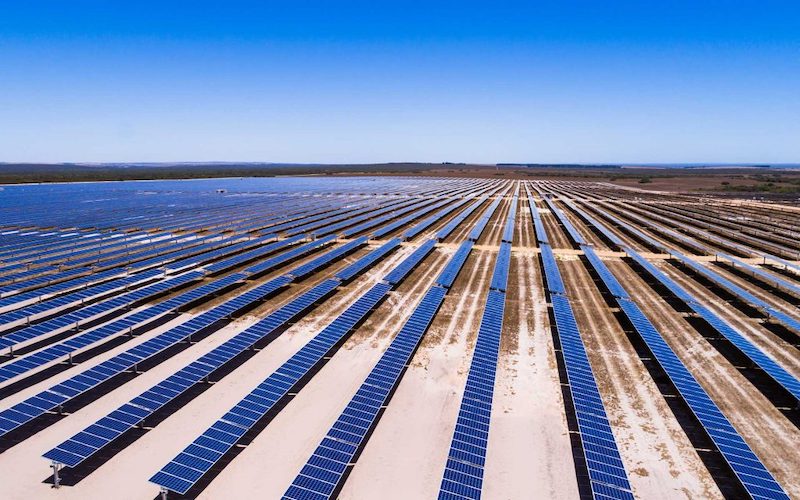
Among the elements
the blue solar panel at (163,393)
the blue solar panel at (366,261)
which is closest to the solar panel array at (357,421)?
the blue solar panel at (163,393)

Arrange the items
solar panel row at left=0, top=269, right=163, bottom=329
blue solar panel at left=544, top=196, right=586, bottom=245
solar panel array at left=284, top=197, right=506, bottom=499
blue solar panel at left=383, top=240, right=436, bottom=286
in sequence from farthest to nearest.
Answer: blue solar panel at left=544, top=196, right=586, bottom=245 → blue solar panel at left=383, top=240, right=436, bottom=286 → solar panel row at left=0, top=269, right=163, bottom=329 → solar panel array at left=284, top=197, right=506, bottom=499

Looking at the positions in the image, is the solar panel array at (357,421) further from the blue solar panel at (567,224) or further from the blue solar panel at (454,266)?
the blue solar panel at (567,224)

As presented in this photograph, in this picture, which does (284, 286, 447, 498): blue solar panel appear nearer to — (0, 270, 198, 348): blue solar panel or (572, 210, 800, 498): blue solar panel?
(572, 210, 800, 498): blue solar panel

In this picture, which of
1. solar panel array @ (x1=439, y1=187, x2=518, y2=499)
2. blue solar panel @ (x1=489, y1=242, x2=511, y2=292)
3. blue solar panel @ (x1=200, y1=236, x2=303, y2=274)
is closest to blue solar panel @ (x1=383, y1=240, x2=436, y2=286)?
blue solar panel @ (x1=489, y1=242, x2=511, y2=292)

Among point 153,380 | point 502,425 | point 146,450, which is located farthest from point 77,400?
point 502,425

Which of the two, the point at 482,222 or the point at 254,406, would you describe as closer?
the point at 254,406

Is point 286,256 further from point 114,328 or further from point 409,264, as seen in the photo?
point 114,328

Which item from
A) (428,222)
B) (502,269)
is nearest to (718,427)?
(502,269)

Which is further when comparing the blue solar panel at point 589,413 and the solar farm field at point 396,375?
the solar farm field at point 396,375
